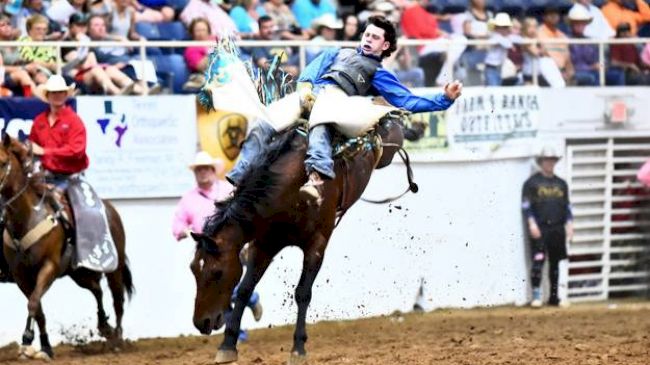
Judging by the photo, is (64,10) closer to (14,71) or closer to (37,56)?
(37,56)

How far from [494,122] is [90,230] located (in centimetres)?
545

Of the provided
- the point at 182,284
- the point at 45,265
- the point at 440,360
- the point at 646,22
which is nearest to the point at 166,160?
the point at 182,284

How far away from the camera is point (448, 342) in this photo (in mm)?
12570

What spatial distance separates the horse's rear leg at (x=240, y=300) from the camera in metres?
9.98

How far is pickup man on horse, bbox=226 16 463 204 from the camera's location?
395 inches

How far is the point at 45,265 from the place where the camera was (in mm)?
12461

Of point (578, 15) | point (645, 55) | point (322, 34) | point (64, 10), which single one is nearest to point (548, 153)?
point (645, 55)

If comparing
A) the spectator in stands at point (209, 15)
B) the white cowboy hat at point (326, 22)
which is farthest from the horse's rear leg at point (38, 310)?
the white cowboy hat at point (326, 22)

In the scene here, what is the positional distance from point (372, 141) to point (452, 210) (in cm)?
538

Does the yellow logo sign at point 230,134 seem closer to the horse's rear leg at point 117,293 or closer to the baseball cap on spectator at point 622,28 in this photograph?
the horse's rear leg at point 117,293

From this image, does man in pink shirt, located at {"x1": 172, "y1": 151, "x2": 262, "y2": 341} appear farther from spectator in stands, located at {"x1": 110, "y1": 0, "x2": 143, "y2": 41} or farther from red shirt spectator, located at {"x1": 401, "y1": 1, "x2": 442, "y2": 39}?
red shirt spectator, located at {"x1": 401, "y1": 1, "x2": 442, "y2": 39}

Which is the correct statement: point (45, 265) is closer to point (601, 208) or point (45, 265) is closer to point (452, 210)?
point (452, 210)

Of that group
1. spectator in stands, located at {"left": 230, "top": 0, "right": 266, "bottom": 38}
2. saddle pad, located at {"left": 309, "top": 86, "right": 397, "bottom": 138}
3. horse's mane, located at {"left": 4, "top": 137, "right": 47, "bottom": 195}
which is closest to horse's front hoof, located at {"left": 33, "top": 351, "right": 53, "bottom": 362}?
horse's mane, located at {"left": 4, "top": 137, "right": 47, "bottom": 195}

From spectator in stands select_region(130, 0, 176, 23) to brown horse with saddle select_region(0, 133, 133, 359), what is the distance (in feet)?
9.99
